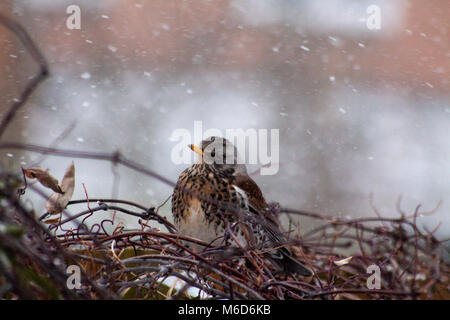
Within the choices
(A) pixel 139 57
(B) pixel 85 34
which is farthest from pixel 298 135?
(B) pixel 85 34

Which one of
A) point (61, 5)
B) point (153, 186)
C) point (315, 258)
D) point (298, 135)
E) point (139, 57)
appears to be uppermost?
point (61, 5)

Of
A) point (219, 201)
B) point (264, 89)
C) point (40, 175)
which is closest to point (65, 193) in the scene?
point (40, 175)

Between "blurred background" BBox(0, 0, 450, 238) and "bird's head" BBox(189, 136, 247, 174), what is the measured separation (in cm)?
206

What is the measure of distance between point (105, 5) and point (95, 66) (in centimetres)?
60

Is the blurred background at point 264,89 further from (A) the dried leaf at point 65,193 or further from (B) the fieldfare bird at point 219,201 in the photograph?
(A) the dried leaf at point 65,193

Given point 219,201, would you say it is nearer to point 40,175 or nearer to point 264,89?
point 40,175

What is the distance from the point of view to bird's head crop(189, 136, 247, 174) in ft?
4.30

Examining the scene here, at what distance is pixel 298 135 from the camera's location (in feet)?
13.7

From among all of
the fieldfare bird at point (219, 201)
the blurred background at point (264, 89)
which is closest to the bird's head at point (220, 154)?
the fieldfare bird at point (219, 201)

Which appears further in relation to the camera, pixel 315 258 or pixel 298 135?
pixel 298 135

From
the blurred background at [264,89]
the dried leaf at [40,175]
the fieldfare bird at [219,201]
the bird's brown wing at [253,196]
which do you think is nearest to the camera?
the dried leaf at [40,175]

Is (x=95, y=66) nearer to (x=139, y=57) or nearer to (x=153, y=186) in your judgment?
(x=139, y=57)

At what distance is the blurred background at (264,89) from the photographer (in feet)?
12.3

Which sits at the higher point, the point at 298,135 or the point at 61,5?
the point at 61,5
